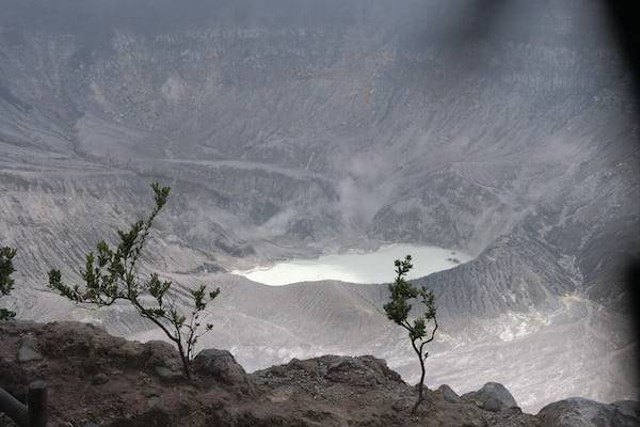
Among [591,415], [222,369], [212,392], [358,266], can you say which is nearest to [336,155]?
[358,266]

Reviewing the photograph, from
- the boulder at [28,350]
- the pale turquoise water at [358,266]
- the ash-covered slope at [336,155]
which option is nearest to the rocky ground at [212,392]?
the boulder at [28,350]

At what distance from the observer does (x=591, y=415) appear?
59.8ft

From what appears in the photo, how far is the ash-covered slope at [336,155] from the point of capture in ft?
254

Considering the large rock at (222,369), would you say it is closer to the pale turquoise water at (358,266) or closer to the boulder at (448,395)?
the boulder at (448,395)

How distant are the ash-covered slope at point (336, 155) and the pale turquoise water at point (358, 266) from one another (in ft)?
9.83

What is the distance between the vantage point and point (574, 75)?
390 feet

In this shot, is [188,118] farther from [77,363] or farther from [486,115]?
[77,363]

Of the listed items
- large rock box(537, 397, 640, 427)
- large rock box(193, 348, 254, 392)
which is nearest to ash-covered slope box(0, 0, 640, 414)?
large rock box(537, 397, 640, 427)

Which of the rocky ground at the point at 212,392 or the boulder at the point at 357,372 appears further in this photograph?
the boulder at the point at 357,372

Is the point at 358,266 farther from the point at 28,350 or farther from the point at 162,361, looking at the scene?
the point at 28,350

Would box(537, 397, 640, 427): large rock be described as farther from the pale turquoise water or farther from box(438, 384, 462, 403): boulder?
the pale turquoise water

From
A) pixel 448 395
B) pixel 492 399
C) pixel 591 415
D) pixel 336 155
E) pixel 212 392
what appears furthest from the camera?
pixel 336 155

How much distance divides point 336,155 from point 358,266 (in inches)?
1318

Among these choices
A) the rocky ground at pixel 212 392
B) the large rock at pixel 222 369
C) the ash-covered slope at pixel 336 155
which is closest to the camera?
the rocky ground at pixel 212 392
